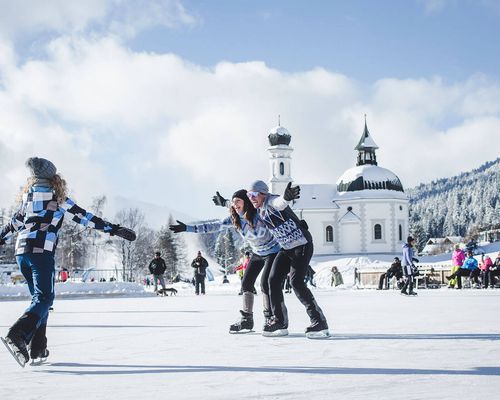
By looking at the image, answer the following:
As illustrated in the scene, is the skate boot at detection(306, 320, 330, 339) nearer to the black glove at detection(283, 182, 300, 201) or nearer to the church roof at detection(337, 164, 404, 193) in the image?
the black glove at detection(283, 182, 300, 201)

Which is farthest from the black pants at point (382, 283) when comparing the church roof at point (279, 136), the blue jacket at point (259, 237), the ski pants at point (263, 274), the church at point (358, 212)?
the church roof at point (279, 136)

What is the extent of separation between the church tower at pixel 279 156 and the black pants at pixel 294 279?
7242 centimetres

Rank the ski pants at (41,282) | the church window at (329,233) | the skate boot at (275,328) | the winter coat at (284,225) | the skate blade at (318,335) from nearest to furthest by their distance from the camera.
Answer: the ski pants at (41,282)
the skate blade at (318,335)
the winter coat at (284,225)
the skate boot at (275,328)
the church window at (329,233)

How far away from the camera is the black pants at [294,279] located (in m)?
7.06

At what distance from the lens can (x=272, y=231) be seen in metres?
7.16

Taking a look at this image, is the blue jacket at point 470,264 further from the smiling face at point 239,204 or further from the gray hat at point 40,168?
the gray hat at point 40,168

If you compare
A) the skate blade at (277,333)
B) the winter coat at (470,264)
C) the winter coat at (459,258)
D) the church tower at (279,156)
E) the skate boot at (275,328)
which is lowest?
the skate blade at (277,333)

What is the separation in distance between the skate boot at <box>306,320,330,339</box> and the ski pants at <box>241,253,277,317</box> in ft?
2.68

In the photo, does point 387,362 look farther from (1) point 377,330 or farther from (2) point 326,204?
(2) point 326,204

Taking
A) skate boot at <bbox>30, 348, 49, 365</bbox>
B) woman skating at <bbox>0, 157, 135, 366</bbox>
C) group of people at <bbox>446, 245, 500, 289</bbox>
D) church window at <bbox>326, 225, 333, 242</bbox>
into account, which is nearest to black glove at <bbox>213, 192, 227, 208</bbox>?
woman skating at <bbox>0, 157, 135, 366</bbox>

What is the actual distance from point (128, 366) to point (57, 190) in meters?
1.61

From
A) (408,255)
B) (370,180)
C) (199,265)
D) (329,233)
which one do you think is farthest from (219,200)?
(370,180)

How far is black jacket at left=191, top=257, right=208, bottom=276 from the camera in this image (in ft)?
84.1

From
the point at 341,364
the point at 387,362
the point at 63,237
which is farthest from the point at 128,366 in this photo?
the point at 63,237
